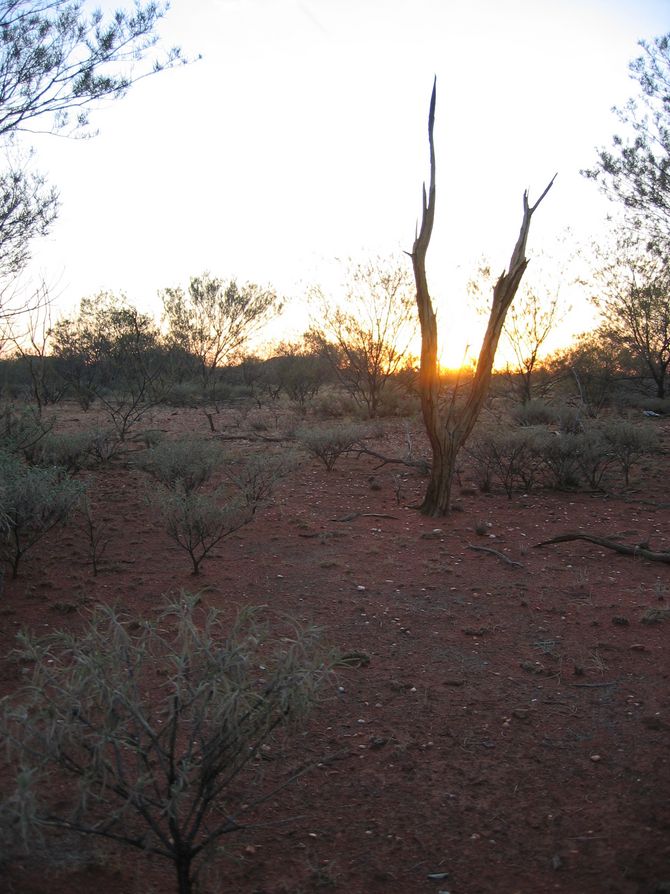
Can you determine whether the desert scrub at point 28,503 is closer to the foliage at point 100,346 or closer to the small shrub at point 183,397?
the foliage at point 100,346

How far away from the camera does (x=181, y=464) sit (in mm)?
8516

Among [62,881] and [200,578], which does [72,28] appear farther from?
[62,881]

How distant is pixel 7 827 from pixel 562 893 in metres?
1.97

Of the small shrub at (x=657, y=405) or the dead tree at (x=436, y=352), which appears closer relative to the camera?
the dead tree at (x=436, y=352)

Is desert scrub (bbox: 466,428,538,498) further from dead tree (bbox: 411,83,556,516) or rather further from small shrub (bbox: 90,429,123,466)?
A: small shrub (bbox: 90,429,123,466)

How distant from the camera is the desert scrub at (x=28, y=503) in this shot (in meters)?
5.76

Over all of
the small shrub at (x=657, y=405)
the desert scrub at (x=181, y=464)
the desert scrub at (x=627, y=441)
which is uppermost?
the small shrub at (x=657, y=405)

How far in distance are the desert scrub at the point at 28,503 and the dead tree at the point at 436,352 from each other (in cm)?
408

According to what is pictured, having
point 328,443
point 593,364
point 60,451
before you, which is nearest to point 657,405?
point 593,364

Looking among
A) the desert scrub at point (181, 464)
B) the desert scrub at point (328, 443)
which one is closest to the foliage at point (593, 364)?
the desert scrub at point (328, 443)

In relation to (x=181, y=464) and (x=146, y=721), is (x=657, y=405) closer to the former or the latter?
(x=181, y=464)

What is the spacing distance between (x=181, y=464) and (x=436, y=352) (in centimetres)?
340

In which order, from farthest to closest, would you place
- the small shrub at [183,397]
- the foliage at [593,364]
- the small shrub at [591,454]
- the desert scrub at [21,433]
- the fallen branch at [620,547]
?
the small shrub at [183,397] → the foliage at [593,364] → the small shrub at [591,454] → the desert scrub at [21,433] → the fallen branch at [620,547]

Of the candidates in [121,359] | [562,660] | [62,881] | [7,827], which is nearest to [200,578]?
[562,660]
